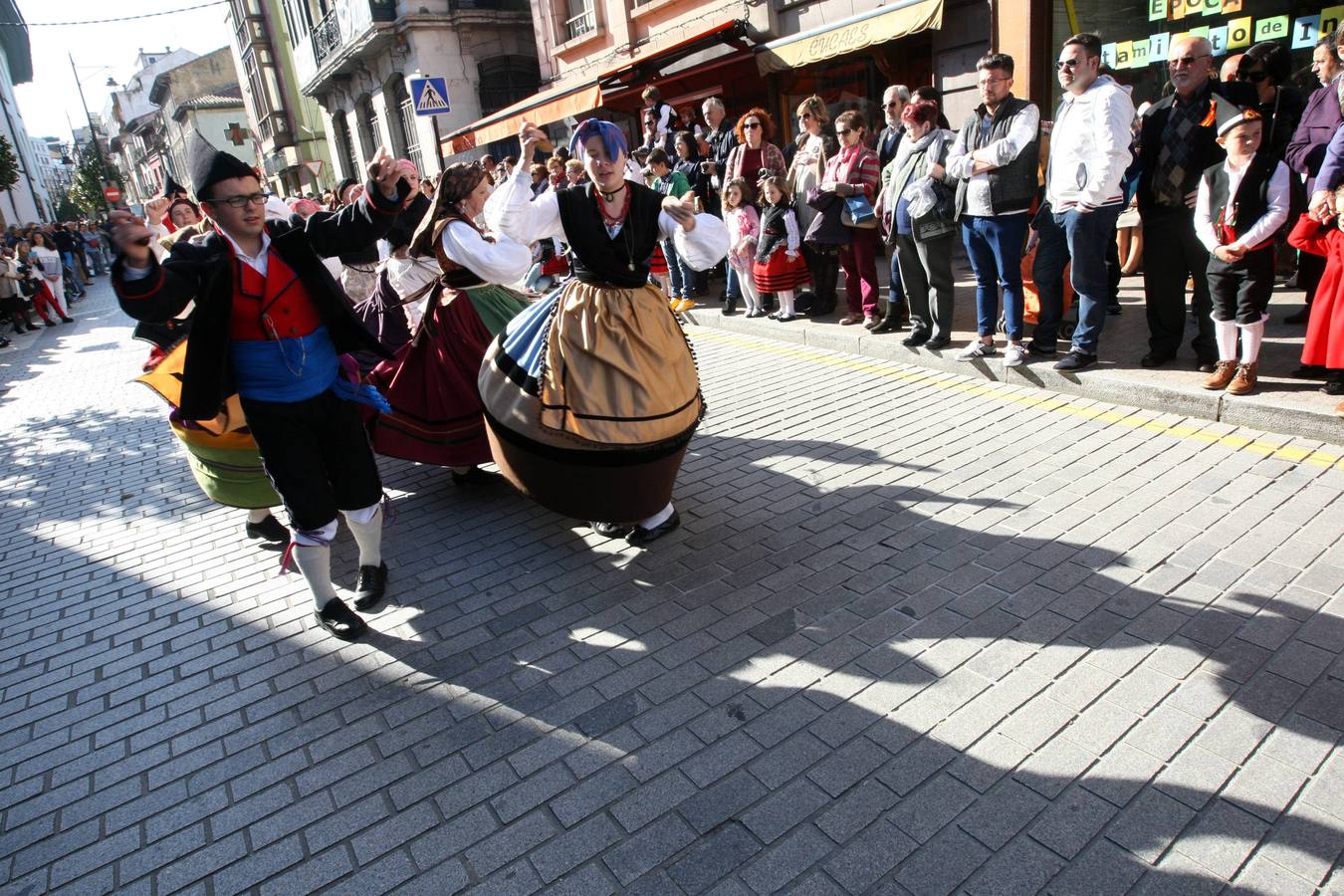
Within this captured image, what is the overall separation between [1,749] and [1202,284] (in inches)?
266

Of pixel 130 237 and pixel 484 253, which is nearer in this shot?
pixel 130 237

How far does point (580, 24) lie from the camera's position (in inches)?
712

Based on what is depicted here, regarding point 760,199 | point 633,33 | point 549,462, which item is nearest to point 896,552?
→ point 549,462

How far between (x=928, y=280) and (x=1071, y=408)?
1748 mm

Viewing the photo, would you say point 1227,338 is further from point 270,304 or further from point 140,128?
point 140,128

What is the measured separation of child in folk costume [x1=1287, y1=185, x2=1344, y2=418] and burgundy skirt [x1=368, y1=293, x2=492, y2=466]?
468 centimetres

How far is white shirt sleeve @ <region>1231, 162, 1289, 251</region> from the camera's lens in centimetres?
463

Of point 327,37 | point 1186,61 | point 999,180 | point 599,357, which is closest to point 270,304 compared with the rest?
point 599,357

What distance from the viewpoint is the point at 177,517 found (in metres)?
5.28

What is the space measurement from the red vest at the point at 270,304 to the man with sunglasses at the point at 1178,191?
508cm

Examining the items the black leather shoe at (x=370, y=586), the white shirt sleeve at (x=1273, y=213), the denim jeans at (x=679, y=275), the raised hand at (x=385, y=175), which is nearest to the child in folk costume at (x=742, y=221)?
the denim jeans at (x=679, y=275)

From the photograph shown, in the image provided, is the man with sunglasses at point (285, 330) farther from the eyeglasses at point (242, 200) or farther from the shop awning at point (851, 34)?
the shop awning at point (851, 34)

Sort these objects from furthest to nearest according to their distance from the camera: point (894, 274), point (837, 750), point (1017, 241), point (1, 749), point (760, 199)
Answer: point (760, 199) < point (894, 274) < point (1017, 241) < point (1, 749) < point (837, 750)

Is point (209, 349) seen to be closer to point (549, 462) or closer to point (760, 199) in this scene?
point (549, 462)
